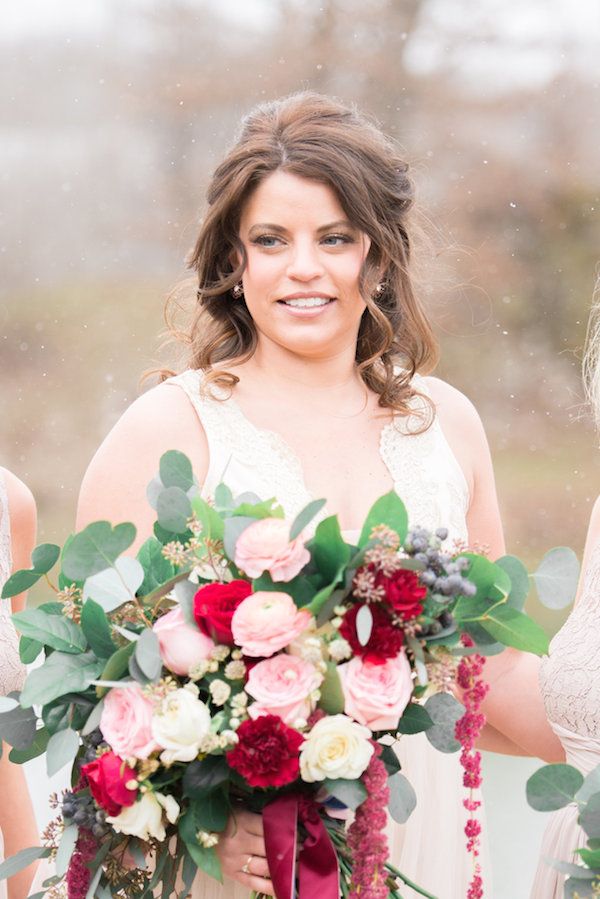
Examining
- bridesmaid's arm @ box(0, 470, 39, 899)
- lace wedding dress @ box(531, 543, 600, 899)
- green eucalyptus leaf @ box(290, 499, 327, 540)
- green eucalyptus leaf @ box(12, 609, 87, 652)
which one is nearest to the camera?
green eucalyptus leaf @ box(290, 499, 327, 540)

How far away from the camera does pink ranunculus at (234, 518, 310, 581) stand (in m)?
1.25

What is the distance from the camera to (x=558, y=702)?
1771 mm

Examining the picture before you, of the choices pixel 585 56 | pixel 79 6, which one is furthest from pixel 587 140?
pixel 79 6

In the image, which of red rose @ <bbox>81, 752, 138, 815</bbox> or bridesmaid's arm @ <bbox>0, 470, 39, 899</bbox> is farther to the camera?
bridesmaid's arm @ <bbox>0, 470, 39, 899</bbox>

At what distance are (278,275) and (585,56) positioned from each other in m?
7.02

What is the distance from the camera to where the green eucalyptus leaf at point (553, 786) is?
51.6 inches

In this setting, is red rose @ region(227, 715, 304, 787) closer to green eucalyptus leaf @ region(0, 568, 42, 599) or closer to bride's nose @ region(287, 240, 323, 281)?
green eucalyptus leaf @ region(0, 568, 42, 599)

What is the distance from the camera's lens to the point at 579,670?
174cm

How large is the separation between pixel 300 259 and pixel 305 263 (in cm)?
1

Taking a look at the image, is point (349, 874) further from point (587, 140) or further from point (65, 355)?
point (587, 140)

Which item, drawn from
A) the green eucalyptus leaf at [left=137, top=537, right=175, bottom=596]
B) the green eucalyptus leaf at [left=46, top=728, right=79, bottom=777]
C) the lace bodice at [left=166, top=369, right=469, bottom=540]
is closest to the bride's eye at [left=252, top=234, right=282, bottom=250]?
the lace bodice at [left=166, top=369, right=469, bottom=540]

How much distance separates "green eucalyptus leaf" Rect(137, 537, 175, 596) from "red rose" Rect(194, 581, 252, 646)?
0.36ft

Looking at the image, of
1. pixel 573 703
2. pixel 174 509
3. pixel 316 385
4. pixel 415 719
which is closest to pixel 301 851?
pixel 415 719

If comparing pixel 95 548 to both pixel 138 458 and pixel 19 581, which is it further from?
pixel 138 458
